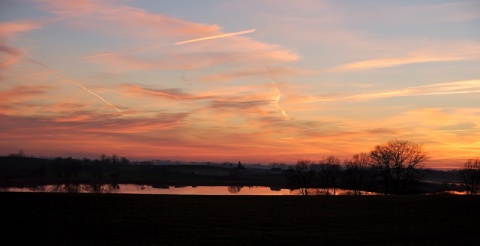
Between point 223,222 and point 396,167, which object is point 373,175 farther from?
point 223,222

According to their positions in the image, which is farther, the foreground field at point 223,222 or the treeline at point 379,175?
the treeline at point 379,175

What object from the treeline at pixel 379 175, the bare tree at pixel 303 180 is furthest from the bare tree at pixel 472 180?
the bare tree at pixel 303 180

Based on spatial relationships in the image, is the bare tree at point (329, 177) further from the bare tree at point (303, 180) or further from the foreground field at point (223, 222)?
the foreground field at point (223, 222)

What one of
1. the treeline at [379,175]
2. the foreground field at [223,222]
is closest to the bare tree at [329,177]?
the treeline at [379,175]

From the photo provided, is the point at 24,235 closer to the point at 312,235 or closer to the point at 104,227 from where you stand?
the point at 104,227

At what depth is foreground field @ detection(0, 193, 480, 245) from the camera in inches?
1006

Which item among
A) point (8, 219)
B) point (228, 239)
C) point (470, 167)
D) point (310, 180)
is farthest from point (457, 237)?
point (470, 167)

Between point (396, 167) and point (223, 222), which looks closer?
point (223, 222)

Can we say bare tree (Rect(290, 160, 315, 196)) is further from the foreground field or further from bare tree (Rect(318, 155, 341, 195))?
the foreground field

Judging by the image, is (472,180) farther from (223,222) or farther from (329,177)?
(223,222)

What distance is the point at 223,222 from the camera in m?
32.6

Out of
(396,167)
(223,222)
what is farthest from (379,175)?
(223,222)

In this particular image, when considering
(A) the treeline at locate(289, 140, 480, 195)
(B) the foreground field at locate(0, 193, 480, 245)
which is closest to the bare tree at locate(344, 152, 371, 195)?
(A) the treeline at locate(289, 140, 480, 195)

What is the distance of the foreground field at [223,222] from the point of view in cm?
2556
